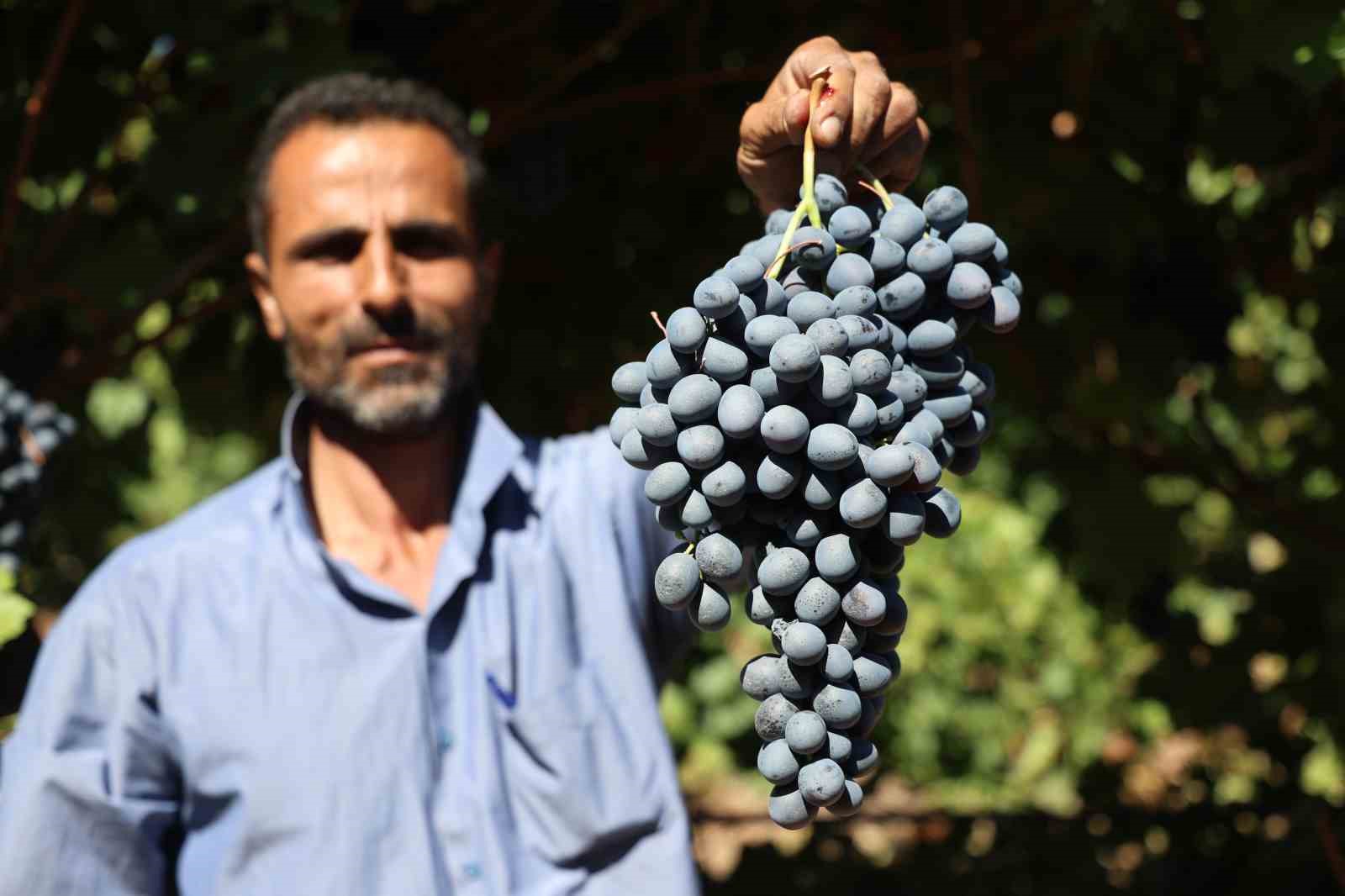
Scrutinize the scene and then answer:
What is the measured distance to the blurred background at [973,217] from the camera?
224cm

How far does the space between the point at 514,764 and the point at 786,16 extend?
4.87ft

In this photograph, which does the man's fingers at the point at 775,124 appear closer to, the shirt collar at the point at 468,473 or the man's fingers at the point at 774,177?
the man's fingers at the point at 774,177

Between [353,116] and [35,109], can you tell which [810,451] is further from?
[35,109]

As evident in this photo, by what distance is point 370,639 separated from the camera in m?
1.76

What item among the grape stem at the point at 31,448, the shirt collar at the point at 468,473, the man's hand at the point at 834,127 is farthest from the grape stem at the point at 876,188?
the grape stem at the point at 31,448

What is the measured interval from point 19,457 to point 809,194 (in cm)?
163

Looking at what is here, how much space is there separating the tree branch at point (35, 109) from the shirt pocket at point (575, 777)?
4.26 feet

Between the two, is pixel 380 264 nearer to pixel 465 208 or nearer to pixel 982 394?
pixel 465 208

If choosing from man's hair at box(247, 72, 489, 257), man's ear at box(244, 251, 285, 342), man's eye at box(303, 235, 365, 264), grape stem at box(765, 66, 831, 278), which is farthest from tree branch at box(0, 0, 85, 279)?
grape stem at box(765, 66, 831, 278)

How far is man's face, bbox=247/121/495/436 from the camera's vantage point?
1833 millimetres

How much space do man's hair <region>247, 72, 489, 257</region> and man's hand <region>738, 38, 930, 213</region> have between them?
691 millimetres

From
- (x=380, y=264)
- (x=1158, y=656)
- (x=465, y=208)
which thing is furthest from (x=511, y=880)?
(x=1158, y=656)

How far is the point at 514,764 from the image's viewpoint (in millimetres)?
1757

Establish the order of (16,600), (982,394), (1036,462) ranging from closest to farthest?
(982,394) < (16,600) < (1036,462)
